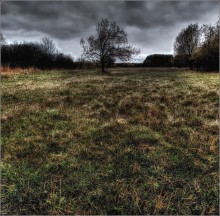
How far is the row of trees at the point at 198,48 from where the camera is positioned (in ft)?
120

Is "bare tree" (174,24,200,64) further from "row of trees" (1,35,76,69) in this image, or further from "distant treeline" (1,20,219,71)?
"row of trees" (1,35,76,69)

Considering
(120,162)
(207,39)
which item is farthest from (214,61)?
(120,162)

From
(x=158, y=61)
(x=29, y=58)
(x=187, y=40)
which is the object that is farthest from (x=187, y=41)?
(x=29, y=58)

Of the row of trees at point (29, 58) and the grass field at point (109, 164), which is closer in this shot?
the grass field at point (109, 164)

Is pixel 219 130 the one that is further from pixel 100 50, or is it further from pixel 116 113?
pixel 100 50

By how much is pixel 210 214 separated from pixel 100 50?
109 ft

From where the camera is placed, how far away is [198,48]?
38.8m

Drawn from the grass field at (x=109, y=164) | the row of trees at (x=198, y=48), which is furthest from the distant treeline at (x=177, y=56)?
the grass field at (x=109, y=164)

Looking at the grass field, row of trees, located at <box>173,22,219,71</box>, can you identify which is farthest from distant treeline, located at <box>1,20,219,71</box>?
the grass field

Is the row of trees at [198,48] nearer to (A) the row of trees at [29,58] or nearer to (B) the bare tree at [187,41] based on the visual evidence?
(B) the bare tree at [187,41]

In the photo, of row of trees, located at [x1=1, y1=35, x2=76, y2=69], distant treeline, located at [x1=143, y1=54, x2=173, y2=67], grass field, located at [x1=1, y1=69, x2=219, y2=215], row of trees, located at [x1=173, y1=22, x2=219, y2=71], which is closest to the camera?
grass field, located at [x1=1, y1=69, x2=219, y2=215]

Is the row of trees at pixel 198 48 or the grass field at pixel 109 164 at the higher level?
the row of trees at pixel 198 48

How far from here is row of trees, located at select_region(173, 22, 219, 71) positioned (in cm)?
3656

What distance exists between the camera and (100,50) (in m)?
34.1
